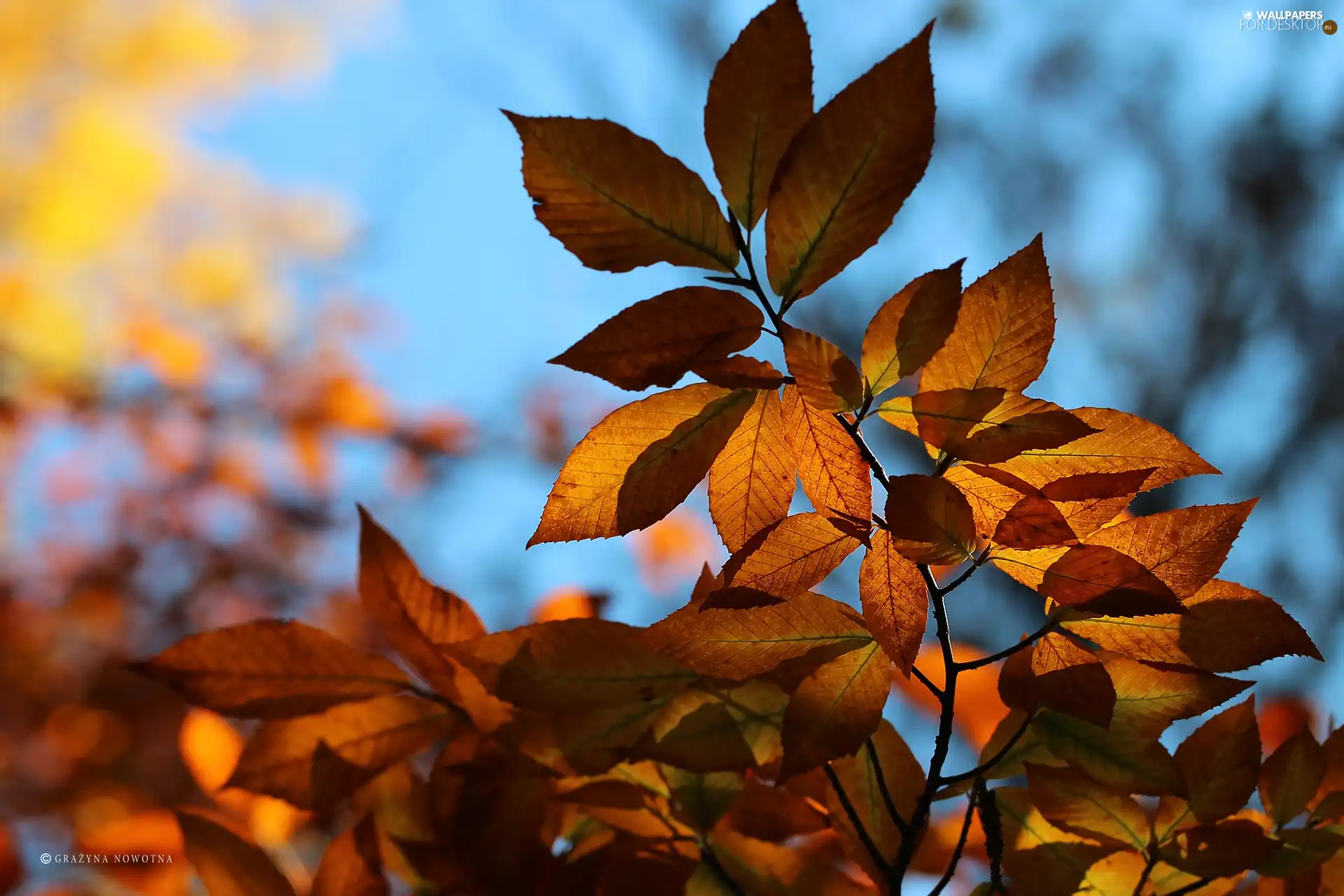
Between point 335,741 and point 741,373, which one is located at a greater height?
point 741,373

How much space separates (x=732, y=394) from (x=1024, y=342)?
0.24ft

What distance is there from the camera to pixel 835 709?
239mm

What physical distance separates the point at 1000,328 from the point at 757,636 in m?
0.10

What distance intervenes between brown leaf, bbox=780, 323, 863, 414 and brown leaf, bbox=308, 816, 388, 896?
0.76 feet

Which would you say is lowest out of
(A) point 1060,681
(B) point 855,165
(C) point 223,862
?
(C) point 223,862

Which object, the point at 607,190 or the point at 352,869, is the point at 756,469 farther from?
the point at 352,869

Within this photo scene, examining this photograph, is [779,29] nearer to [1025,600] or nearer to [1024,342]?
[1024,342]

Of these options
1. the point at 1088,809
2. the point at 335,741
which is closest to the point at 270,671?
the point at 335,741

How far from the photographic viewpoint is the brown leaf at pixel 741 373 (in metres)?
0.22

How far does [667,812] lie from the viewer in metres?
0.33

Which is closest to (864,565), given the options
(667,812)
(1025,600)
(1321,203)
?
(667,812)

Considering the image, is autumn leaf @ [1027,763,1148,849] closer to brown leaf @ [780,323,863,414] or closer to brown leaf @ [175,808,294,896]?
brown leaf @ [780,323,863,414]

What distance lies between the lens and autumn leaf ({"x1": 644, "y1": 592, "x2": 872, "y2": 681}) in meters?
0.24

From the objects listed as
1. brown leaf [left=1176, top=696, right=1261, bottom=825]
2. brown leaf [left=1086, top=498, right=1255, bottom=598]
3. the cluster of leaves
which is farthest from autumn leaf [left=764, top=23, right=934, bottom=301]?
brown leaf [left=1176, top=696, right=1261, bottom=825]
